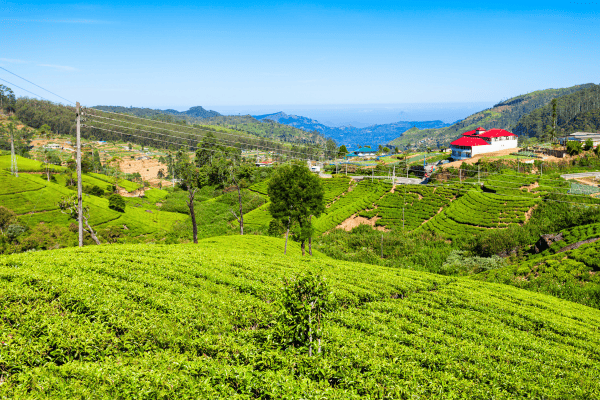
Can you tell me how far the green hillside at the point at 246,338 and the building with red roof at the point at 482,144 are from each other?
283ft

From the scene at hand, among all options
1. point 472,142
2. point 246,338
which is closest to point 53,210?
point 246,338

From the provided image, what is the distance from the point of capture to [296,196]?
1321 inches

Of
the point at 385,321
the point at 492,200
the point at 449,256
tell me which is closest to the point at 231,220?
the point at 449,256

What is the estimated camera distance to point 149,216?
72.9 metres

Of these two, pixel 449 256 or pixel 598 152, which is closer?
pixel 449 256

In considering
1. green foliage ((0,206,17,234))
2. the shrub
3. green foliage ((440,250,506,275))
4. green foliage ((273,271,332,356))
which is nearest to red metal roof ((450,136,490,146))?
green foliage ((440,250,506,275))

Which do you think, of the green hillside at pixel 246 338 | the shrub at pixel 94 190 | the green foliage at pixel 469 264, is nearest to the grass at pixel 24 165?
the shrub at pixel 94 190

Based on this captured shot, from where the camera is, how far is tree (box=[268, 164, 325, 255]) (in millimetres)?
33469

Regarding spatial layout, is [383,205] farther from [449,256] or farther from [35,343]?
[35,343]

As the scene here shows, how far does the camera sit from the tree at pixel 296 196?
3347cm

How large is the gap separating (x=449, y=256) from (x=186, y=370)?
37466mm

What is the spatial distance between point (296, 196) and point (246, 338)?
2271 centimetres

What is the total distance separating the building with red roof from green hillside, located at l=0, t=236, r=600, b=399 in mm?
86217

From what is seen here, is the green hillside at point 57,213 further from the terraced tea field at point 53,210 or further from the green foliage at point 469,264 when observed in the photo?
the green foliage at point 469,264
